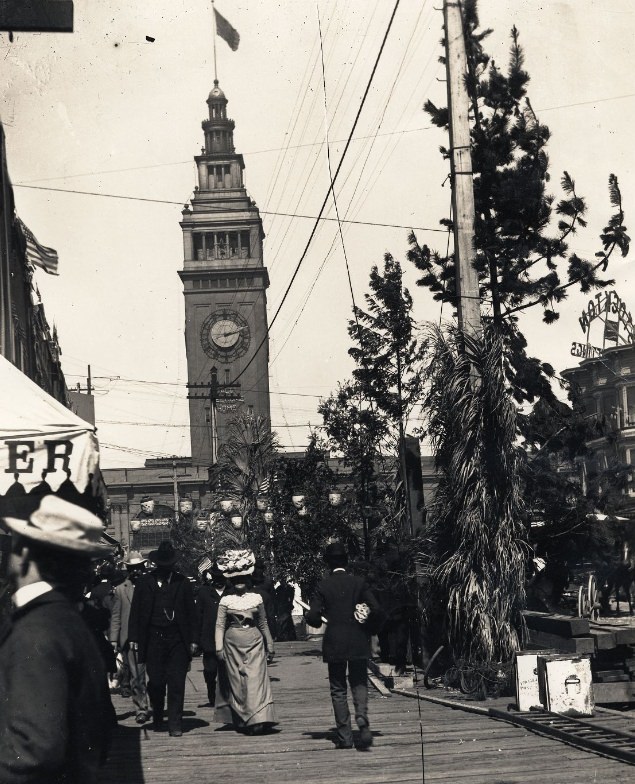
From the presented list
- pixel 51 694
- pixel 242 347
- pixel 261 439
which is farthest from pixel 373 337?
pixel 242 347

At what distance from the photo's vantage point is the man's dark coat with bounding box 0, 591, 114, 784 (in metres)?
3.23

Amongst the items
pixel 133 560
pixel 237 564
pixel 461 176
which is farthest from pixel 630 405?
pixel 237 564

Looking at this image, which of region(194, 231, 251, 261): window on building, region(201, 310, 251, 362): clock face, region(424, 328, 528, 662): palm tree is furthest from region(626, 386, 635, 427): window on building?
region(194, 231, 251, 261): window on building

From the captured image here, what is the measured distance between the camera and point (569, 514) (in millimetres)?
18766

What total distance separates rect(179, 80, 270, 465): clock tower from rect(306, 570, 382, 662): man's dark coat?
94.0m

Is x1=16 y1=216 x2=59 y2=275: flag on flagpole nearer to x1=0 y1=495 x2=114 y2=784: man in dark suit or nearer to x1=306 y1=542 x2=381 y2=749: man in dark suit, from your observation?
x1=306 y1=542 x2=381 y2=749: man in dark suit

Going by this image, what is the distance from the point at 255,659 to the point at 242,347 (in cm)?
10022

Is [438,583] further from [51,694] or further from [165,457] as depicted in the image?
[165,457]

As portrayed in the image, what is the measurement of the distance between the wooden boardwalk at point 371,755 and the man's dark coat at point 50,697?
475 cm

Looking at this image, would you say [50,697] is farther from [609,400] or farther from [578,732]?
[609,400]

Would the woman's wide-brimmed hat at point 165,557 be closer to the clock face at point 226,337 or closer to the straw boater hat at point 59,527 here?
the straw boater hat at point 59,527

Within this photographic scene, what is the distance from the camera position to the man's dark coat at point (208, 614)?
13.8m

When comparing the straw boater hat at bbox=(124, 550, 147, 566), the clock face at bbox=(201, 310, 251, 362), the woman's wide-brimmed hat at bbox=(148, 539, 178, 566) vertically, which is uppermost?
the clock face at bbox=(201, 310, 251, 362)

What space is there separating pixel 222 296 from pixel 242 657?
104 meters
